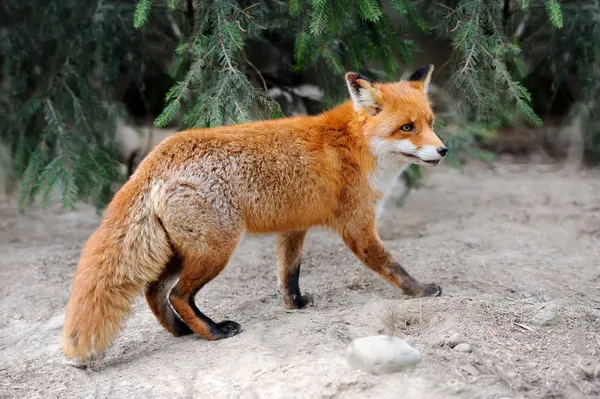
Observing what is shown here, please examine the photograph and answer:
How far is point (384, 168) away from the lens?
4.05 meters

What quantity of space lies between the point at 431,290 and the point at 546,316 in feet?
2.35

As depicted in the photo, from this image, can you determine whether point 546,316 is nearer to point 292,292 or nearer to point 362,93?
point 292,292

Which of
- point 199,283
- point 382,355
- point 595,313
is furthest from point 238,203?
point 595,313

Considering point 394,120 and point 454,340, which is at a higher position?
point 394,120

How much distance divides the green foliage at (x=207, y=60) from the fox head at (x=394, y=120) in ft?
1.64

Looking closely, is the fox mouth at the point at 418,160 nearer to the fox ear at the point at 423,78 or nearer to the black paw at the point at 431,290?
the fox ear at the point at 423,78

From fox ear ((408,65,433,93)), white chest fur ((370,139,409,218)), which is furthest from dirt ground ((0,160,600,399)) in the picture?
fox ear ((408,65,433,93))

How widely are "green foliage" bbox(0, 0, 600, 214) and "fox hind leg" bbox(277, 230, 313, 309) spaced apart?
89 cm

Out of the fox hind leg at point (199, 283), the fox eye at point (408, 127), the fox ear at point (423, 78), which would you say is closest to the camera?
the fox hind leg at point (199, 283)

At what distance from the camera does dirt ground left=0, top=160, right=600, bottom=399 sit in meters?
3.12

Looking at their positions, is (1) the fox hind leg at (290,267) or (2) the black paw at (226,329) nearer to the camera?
(2) the black paw at (226,329)

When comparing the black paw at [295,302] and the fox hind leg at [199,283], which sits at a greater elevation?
the fox hind leg at [199,283]

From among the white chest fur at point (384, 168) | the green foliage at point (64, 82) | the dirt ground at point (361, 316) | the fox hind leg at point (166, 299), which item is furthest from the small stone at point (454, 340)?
the green foliage at point (64, 82)

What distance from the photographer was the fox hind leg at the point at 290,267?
4.32 m
